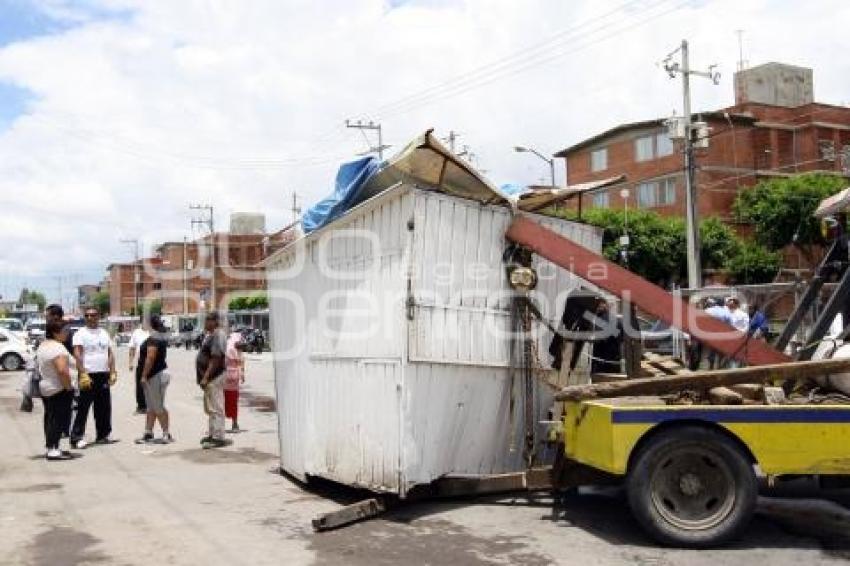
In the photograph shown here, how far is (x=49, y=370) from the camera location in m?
10.0

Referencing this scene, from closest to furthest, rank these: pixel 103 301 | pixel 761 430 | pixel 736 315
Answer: pixel 761 430, pixel 736 315, pixel 103 301

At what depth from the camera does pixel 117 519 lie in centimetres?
711

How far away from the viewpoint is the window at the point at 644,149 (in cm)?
5531

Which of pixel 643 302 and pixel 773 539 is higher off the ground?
pixel 643 302

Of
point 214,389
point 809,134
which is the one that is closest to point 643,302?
point 214,389

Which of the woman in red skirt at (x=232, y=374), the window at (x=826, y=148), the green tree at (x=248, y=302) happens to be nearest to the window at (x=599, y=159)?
the window at (x=826, y=148)

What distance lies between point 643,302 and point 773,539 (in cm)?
203

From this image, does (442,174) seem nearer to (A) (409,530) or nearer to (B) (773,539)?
(A) (409,530)

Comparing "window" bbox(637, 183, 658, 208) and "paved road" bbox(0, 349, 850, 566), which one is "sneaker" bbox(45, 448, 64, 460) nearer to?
"paved road" bbox(0, 349, 850, 566)

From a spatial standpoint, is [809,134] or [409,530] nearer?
[409,530]

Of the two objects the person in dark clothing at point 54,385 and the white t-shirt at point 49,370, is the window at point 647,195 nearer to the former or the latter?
the person in dark clothing at point 54,385

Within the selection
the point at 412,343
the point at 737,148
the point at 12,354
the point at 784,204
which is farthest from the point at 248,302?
the point at 412,343

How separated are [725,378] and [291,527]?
3.39 m

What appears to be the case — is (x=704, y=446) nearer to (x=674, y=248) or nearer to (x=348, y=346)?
(x=348, y=346)
